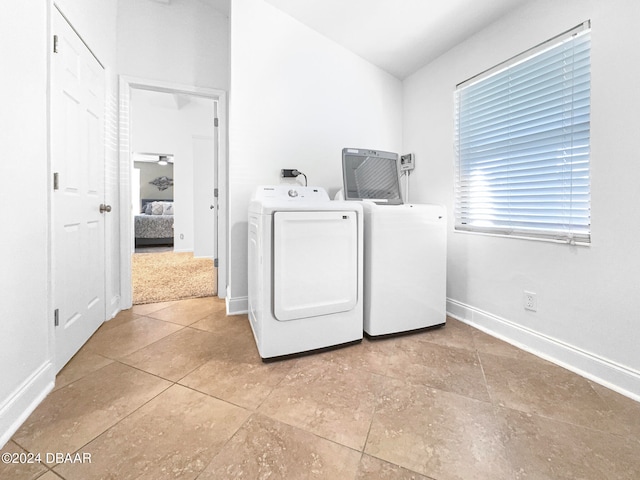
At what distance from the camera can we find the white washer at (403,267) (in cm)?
175

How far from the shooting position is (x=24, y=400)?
1068 mm

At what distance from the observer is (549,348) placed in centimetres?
157

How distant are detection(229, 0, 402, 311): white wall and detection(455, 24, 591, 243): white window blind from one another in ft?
2.96

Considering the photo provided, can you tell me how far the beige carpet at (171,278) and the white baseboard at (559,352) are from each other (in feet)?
7.61

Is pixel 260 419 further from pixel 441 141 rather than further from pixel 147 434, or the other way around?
pixel 441 141

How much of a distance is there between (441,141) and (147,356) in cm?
253

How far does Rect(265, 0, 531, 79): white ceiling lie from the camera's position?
5.96 ft

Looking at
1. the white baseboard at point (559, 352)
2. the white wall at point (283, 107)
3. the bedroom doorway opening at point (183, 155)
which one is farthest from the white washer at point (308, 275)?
the bedroom doorway opening at point (183, 155)

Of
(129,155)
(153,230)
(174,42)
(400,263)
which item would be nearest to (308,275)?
(400,263)

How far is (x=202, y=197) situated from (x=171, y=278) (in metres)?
1.95

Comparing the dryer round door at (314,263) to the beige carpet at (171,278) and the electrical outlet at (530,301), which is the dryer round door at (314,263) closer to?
the electrical outlet at (530,301)

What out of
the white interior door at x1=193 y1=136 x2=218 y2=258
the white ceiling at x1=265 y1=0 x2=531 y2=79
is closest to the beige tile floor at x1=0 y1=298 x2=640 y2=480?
the white ceiling at x1=265 y1=0 x2=531 y2=79

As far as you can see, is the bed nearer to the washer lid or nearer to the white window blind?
the washer lid

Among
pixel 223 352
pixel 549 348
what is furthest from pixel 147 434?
pixel 549 348
